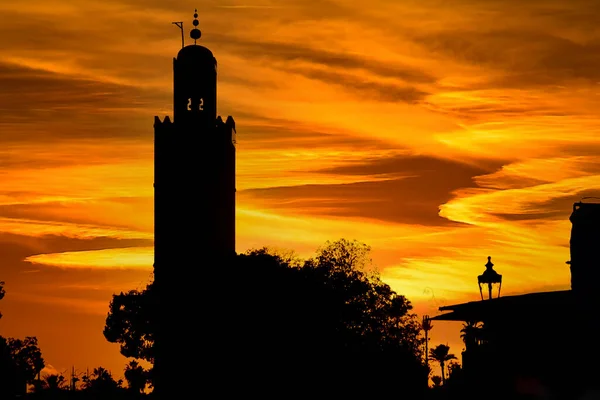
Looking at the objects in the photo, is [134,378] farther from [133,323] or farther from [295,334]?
[295,334]

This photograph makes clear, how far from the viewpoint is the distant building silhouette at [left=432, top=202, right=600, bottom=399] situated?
118ft

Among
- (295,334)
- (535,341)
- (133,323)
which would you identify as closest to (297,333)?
(295,334)

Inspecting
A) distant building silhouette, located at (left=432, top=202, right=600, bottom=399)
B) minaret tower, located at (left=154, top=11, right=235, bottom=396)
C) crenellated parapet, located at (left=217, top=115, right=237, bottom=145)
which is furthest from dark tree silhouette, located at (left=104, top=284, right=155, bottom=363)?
distant building silhouette, located at (left=432, top=202, right=600, bottom=399)

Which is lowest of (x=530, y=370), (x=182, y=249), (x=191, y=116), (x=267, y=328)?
(x=530, y=370)

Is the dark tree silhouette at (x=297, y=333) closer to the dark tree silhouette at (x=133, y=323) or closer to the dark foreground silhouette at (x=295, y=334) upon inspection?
the dark foreground silhouette at (x=295, y=334)

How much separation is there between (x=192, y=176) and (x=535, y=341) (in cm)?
7533

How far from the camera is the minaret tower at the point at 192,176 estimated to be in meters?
112

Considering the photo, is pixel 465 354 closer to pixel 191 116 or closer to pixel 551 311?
pixel 551 311

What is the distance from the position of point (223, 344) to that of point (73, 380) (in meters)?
85.1

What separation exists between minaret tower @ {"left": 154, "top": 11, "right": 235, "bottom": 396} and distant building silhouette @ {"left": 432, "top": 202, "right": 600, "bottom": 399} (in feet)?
221

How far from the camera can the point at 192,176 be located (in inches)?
4473

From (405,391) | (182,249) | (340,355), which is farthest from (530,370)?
(182,249)

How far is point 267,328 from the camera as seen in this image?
83500 millimetres

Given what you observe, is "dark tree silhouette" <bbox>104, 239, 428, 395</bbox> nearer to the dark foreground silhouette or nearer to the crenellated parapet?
the dark foreground silhouette
